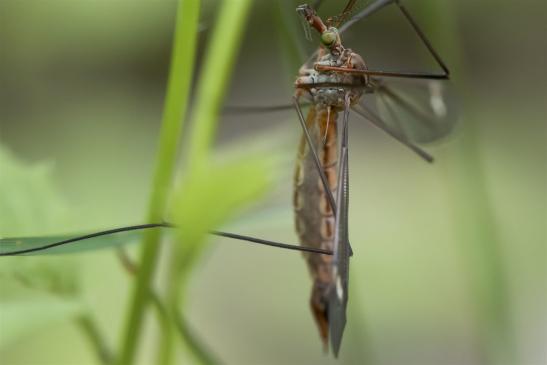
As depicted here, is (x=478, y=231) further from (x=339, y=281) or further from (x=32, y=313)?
(x=32, y=313)

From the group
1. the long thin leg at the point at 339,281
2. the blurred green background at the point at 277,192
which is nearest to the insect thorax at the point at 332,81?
the long thin leg at the point at 339,281

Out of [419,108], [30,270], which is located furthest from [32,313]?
[419,108]

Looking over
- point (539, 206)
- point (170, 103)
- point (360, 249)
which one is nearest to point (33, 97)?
point (360, 249)

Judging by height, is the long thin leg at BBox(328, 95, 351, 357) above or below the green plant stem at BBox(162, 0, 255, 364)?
below

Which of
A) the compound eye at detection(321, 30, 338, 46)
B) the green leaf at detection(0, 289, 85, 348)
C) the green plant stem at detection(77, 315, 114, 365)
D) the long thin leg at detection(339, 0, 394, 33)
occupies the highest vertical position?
the long thin leg at detection(339, 0, 394, 33)

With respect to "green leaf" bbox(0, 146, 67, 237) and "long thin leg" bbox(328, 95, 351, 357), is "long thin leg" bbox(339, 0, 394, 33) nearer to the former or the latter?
"long thin leg" bbox(328, 95, 351, 357)

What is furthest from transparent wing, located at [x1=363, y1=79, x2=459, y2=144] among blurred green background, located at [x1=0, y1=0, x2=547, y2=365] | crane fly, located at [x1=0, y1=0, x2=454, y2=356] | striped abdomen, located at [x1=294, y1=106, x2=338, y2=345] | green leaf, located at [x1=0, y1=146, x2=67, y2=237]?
blurred green background, located at [x1=0, y1=0, x2=547, y2=365]
